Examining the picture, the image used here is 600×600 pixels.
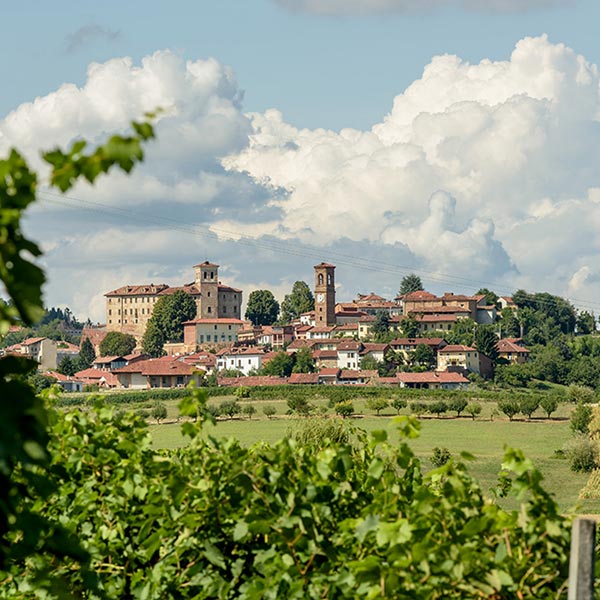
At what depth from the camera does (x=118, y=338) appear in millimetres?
187250

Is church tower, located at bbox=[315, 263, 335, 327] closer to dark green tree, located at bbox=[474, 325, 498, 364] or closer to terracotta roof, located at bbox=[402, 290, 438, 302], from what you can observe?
terracotta roof, located at bbox=[402, 290, 438, 302]

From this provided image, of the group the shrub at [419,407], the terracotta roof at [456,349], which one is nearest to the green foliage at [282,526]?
the shrub at [419,407]

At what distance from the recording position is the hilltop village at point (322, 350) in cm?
13688

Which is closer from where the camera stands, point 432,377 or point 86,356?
point 432,377

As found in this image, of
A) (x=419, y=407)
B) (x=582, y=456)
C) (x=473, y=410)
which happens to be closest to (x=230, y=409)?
(x=419, y=407)

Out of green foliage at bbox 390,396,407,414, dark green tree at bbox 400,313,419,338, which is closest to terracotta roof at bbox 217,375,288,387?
green foliage at bbox 390,396,407,414

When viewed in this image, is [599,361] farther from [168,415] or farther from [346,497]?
[346,497]

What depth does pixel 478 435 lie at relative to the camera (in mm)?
80500

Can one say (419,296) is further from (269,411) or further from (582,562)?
(582,562)

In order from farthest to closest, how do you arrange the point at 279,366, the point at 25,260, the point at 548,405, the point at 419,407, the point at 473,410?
the point at 279,366 < the point at 548,405 < the point at 473,410 < the point at 419,407 < the point at 25,260

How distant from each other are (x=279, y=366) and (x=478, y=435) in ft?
207

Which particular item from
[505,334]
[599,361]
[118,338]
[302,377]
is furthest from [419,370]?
[118,338]

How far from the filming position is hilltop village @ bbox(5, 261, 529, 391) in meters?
137

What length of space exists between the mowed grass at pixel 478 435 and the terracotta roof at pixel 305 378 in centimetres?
2266
